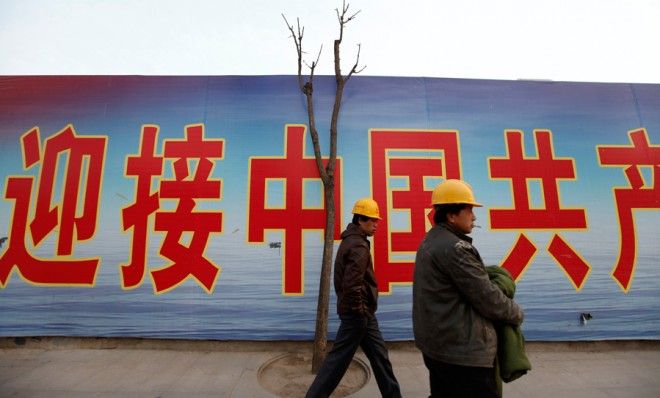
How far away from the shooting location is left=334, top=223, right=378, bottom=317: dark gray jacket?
2.83 meters

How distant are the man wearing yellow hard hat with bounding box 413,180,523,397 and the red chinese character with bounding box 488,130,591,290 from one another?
295 centimetres

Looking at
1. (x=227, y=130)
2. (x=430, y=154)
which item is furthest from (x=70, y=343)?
(x=430, y=154)

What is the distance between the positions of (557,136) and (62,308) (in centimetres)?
726

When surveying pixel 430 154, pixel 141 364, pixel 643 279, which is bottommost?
pixel 141 364

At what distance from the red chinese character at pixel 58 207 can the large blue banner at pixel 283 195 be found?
0.02 m

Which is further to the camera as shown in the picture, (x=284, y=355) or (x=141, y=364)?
(x=284, y=355)

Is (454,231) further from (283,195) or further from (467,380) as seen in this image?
(283,195)

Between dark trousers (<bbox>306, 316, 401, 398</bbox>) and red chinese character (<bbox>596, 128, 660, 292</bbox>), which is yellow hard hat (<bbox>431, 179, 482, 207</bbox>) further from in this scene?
red chinese character (<bbox>596, 128, 660, 292</bbox>)

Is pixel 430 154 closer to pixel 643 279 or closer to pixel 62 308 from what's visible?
pixel 643 279

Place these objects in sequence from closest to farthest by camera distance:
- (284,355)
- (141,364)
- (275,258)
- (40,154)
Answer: (141,364) < (284,355) < (275,258) < (40,154)

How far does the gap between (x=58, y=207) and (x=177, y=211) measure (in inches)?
64.9

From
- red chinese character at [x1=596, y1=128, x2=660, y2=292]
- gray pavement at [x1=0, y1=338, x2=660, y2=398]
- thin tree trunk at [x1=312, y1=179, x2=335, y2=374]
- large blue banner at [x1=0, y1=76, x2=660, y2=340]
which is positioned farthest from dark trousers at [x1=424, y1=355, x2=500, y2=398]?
red chinese character at [x1=596, y1=128, x2=660, y2=292]

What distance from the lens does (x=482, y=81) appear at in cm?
495

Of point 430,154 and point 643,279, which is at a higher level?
point 430,154
